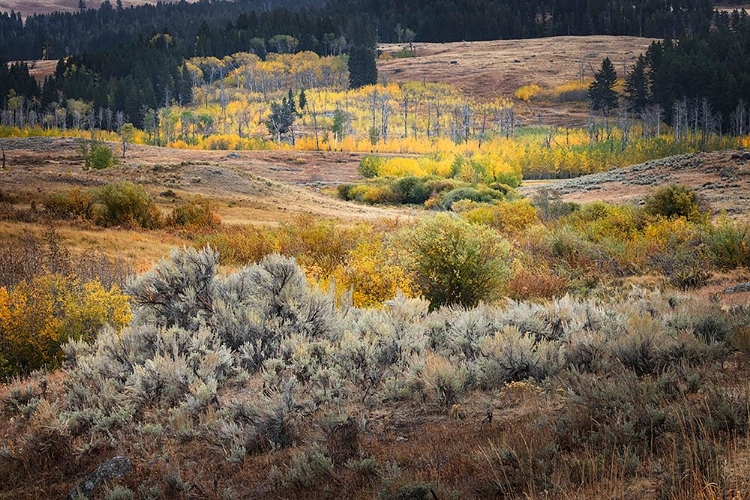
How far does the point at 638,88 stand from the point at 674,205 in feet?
267

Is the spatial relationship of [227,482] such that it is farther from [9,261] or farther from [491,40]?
[491,40]

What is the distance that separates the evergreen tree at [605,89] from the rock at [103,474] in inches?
4123

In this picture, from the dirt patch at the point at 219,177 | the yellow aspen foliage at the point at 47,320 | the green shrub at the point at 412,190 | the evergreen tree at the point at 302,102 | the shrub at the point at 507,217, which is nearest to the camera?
the yellow aspen foliage at the point at 47,320

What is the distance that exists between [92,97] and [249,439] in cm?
12768

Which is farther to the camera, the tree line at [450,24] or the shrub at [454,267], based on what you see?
the tree line at [450,24]

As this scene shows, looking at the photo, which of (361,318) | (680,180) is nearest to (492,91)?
(680,180)

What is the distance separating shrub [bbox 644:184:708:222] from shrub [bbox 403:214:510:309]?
14809mm

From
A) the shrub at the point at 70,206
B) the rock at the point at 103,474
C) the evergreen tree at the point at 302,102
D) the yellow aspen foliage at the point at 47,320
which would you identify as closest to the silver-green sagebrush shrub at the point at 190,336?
the rock at the point at 103,474

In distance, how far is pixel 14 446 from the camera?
18.8ft

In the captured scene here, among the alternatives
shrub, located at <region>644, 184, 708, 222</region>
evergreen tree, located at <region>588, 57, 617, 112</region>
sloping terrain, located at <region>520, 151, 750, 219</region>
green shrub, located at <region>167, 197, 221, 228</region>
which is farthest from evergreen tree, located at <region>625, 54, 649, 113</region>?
green shrub, located at <region>167, 197, 221, 228</region>

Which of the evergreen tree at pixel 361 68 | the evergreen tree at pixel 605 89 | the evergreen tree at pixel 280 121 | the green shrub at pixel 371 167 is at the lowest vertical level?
the green shrub at pixel 371 167

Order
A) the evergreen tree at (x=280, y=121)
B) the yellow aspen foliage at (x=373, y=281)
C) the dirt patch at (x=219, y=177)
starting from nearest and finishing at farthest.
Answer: the yellow aspen foliage at (x=373, y=281) → the dirt patch at (x=219, y=177) → the evergreen tree at (x=280, y=121)

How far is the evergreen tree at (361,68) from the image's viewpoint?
417 feet

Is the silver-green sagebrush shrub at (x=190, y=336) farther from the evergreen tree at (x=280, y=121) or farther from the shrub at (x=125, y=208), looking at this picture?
the evergreen tree at (x=280, y=121)
